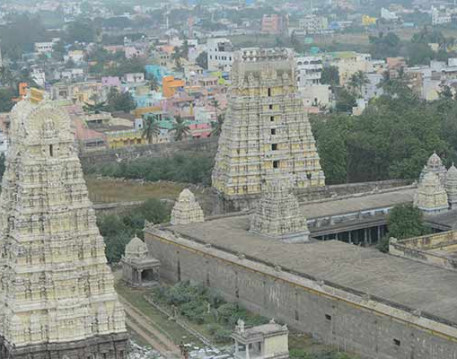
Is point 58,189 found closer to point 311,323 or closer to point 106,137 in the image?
point 311,323

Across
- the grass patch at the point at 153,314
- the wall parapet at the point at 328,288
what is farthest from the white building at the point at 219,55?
the grass patch at the point at 153,314

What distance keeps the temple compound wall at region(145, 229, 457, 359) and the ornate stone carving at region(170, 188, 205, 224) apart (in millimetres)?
2335

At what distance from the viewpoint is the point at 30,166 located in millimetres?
42906

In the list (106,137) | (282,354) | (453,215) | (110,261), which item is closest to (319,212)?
(453,215)

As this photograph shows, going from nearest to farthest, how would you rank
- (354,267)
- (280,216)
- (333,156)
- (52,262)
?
(52,262)
(354,267)
(280,216)
(333,156)

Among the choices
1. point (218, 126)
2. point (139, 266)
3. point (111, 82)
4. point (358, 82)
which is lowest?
point (139, 266)

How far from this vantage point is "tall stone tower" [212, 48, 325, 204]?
224 ft

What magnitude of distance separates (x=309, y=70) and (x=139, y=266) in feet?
296

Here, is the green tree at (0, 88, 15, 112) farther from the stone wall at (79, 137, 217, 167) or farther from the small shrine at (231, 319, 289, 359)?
the small shrine at (231, 319, 289, 359)

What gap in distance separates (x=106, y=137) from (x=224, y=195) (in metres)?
39.9

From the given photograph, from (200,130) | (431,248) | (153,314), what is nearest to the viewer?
(153,314)

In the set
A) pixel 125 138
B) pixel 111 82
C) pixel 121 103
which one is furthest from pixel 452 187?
pixel 111 82

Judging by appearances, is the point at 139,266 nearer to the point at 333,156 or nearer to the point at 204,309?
the point at 204,309

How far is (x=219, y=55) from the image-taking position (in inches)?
6442
